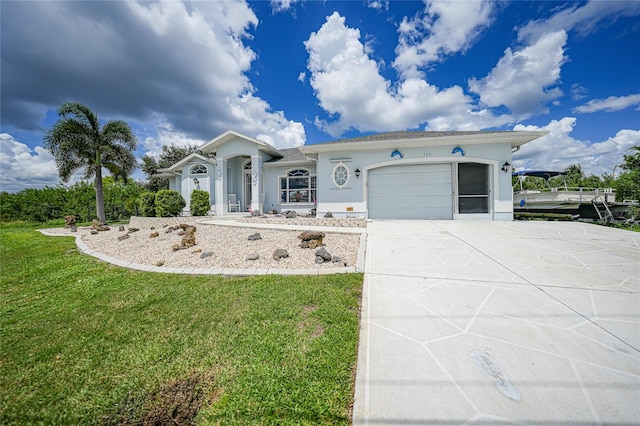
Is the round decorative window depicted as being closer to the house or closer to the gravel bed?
the house

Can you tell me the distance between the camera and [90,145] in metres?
12.2

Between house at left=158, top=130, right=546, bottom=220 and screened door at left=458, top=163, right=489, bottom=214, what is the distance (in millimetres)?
36

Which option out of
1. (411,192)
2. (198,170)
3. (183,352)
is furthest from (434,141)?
(198,170)

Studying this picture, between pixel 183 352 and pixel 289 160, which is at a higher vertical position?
pixel 289 160

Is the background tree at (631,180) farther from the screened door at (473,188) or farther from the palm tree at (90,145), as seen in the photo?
the palm tree at (90,145)

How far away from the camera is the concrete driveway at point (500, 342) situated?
1452 millimetres

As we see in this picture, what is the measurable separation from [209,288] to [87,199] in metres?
19.0

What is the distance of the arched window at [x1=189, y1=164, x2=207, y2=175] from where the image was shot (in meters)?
14.1

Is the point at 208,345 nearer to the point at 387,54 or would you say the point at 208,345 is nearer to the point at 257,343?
the point at 257,343

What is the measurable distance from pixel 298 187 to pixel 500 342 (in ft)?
38.5

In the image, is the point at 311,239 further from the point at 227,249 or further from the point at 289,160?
the point at 289,160

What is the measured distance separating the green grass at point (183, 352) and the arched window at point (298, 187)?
9.51 meters

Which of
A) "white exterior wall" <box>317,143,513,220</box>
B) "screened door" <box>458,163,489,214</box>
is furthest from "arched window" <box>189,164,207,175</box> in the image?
"screened door" <box>458,163,489,214</box>

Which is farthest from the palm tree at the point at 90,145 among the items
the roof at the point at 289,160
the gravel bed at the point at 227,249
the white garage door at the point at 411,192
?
the white garage door at the point at 411,192
